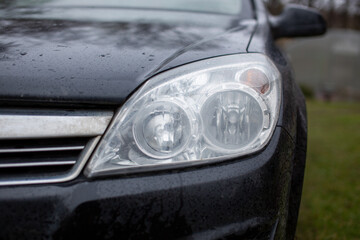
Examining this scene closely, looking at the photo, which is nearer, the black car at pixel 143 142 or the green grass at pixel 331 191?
the black car at pixel 143 142

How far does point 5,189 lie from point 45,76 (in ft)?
1.06

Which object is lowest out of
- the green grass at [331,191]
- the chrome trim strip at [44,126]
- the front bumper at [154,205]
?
the green grass at [331,191]

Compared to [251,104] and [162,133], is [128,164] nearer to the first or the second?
[162,133]

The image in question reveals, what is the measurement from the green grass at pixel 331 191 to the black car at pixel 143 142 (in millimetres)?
1224

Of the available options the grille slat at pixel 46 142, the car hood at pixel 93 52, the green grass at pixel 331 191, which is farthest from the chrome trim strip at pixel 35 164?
the green grass at pixel 331 191

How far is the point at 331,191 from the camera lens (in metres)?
3.01

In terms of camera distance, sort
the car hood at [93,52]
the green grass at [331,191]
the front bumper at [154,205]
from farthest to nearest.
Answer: the green grass at [331,191] → the car hood at [93,52] → the front bumper at [154,205]

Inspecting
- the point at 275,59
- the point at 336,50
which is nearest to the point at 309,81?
the point at 336,50

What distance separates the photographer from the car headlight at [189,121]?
→ 1035 mm

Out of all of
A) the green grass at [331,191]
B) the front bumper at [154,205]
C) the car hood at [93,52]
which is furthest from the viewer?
the green grass at [331,191]

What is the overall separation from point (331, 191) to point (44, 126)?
2621 mm

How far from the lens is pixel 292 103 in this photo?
127cm

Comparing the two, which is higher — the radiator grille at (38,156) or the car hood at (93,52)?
the car hood at (93,52)

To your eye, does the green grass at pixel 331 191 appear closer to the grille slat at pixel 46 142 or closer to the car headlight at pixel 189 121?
the car headlight at pixel 189 121
